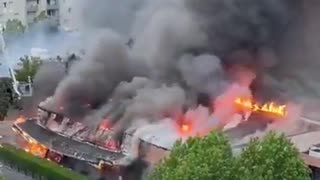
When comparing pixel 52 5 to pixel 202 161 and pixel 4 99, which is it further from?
pixel 202 161

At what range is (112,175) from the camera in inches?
811

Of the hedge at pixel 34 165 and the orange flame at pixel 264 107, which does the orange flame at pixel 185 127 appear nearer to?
the orange flame at pixel 264 107

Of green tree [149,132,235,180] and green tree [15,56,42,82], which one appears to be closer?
green tree [149,132,235,180]

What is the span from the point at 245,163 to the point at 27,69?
20.1 metres

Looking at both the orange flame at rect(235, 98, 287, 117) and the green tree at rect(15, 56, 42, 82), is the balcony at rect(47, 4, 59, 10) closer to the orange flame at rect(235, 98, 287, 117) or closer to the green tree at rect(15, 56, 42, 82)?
the green tree at rect(15, 56, 42, 82)

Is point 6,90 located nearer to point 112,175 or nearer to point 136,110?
point 136,110

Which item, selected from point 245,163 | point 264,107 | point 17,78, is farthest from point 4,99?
point 245,163

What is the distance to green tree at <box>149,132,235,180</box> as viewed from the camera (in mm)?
13383

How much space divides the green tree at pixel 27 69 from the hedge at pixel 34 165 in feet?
27.9

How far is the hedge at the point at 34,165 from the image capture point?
20359 mm

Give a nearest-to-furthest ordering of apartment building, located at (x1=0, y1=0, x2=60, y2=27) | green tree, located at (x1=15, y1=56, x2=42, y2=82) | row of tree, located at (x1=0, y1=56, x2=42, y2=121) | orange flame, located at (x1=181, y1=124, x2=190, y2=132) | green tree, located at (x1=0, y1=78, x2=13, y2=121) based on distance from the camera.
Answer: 1. orange flame, located at (x1=181, y1=124, x2=190, y2=132)
2. green tree, located at (x1=0, y1=78, x2=13, y2=121)
3. row of tree, located at (x1=0, y1=56, x2=42, y2=121)
4. green tree, located at (x1=15, y1=56, x2=42, y2=82)
5. apartment building, located at (x1=0, y1=0, x2=60, y2=27)

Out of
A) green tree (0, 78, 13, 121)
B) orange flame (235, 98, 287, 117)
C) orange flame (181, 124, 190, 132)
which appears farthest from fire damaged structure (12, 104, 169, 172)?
orange flame (235, 98, 287, 117)

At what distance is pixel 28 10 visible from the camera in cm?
4081

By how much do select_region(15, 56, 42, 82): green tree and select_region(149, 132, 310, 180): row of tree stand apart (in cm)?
1870
